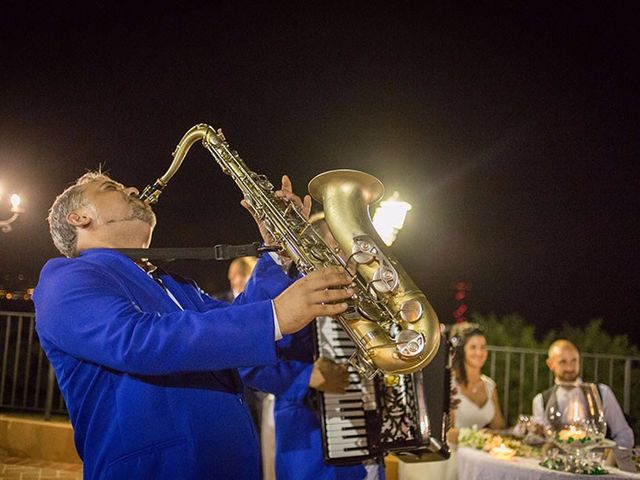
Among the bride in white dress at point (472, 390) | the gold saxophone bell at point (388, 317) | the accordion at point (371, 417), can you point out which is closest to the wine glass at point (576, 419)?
the accordion at point (371, 417)

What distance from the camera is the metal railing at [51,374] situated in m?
8.21

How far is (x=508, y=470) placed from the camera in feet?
13.2

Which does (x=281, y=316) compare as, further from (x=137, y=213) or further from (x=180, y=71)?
(x=180, y=71)

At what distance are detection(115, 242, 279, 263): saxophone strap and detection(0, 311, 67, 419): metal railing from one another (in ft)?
19.9

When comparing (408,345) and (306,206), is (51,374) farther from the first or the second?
(408,345)

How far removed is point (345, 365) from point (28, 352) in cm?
601

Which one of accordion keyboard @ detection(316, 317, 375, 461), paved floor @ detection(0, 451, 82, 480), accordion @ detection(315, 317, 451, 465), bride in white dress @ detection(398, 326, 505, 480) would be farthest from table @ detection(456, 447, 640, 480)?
paved floor @ detection(0, 451, 82, 480)

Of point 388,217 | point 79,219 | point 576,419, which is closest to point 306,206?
point 79,219

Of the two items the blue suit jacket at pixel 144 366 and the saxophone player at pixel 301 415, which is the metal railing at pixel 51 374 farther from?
the blue suit jacket at pixel 144 366

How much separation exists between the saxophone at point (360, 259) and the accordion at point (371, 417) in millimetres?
538

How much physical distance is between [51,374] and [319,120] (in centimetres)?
977

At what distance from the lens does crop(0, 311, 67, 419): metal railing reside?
27.1 feet

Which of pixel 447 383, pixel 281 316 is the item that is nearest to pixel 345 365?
pixel 447 383

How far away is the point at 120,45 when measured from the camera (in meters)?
13.3
